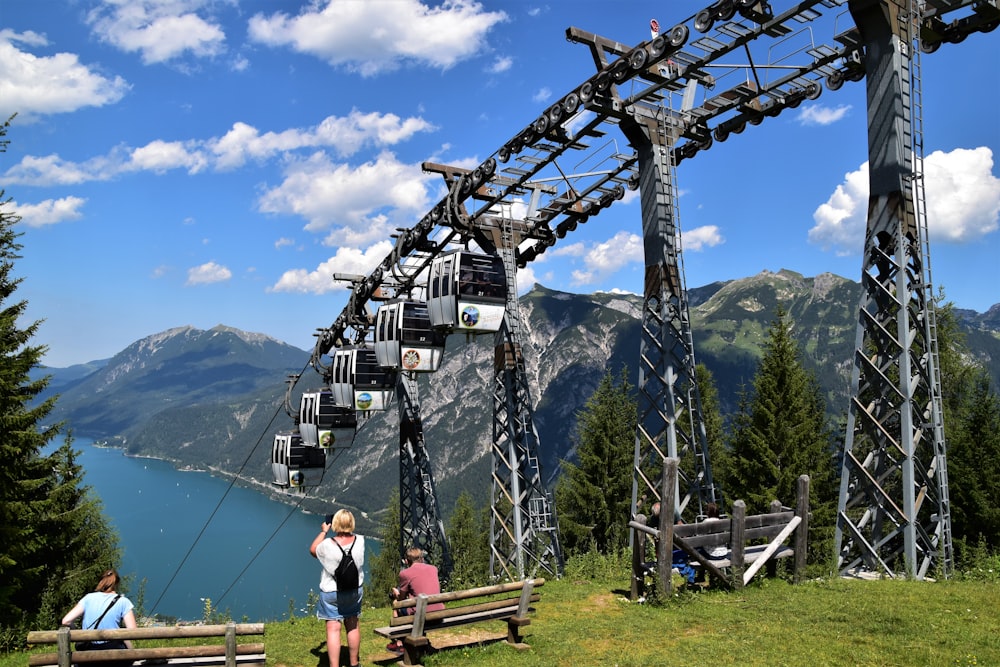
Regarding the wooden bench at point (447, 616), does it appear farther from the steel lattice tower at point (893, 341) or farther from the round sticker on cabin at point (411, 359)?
the round sticker on cabin at point (411, 359)

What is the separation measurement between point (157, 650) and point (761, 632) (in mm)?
6546

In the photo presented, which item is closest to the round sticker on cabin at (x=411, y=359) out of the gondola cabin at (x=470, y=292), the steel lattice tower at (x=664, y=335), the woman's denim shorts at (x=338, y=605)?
the gondola cabin at (x=470, y=292)

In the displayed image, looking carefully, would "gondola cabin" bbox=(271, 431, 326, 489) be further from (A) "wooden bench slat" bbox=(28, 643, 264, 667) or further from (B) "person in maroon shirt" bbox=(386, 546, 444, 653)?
(A) "wooden bench slat" bbox=(28, 643, 264, 667)

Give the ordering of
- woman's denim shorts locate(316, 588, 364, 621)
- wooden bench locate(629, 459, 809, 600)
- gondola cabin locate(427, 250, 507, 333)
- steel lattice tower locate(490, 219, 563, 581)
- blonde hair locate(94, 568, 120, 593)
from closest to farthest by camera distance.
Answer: blonde hair locate(94, 568, 120, 593), woman's denim shorts locate(316, 588, 364, 621), wooden bench locate(629, 459, 809, 600), steel lattice tower locate(490, 219, 563, 581), gondola cabin locate(427, 250, 507, 333)

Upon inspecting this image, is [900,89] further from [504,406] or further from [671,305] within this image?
[504,406]

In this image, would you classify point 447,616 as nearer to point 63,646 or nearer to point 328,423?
point 63,646

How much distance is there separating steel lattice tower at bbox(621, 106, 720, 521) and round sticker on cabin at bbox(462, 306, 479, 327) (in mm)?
5557

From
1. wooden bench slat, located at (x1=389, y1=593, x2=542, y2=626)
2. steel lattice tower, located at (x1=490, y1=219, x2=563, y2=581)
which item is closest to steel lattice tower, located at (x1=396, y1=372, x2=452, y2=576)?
steel lattice tower, located at (x1=490, y1=219, x2=563, y2=581)

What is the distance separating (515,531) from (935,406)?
36.5 feet

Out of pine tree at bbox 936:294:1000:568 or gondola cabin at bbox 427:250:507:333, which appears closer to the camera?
gondola cabin at bbox 427:250:507:333

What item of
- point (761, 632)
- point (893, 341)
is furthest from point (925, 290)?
point (761, 632)

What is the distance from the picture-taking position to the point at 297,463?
34.1 m

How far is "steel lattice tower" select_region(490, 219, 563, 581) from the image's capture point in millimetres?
19203

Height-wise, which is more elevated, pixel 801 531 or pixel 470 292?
pixel 470 292
